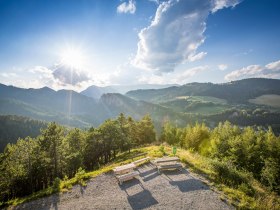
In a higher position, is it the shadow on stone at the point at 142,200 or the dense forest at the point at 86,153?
the shadow on stone at the point at 142,200

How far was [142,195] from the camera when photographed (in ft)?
41.9

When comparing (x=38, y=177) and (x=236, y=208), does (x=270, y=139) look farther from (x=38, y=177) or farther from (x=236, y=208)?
(x=38, y=177)

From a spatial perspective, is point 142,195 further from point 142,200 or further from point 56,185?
point 56,185

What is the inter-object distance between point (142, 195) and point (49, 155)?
2552 centimetres

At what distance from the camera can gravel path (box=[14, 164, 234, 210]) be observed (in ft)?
37.6

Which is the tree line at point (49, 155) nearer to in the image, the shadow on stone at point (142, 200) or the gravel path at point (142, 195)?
the gravel path at point (142, 195)

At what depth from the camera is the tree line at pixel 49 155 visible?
101 ft

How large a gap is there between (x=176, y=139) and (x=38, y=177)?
40.1m

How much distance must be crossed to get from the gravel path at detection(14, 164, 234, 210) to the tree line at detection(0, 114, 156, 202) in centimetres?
1866

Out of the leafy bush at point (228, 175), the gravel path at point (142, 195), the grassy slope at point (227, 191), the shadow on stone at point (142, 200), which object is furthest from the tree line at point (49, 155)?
the leafy bush at point (228, 175)

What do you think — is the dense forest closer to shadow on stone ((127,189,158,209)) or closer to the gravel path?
the gravel path

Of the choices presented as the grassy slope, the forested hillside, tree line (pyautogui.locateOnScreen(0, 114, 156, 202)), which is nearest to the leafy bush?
the grassy slope

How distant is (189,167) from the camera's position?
56.3ft

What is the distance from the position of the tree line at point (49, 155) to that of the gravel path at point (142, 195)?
61.2 ft
